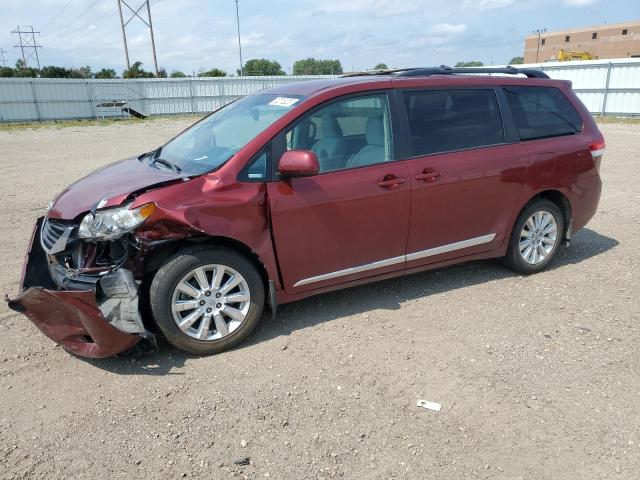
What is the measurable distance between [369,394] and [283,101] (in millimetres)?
2365

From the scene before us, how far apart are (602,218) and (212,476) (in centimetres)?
656

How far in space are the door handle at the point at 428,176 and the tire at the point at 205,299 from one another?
156cm

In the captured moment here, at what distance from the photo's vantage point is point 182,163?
13.5ft

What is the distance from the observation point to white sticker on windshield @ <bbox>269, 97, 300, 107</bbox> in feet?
13.5

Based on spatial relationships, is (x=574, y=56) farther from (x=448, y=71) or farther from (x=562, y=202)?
(x=448, y=71)

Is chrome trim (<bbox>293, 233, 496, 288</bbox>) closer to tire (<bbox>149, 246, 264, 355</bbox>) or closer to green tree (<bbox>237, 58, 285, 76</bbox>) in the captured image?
tire (<bbox>149, 246, 264, 355</bbox>)

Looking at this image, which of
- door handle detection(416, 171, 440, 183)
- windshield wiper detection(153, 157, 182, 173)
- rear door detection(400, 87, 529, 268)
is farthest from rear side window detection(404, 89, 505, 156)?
windshield wiper detection(153, 157, 182, 173)

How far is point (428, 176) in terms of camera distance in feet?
14.1

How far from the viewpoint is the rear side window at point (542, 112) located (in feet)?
16.1

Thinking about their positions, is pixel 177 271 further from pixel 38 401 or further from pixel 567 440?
pixel 567 440

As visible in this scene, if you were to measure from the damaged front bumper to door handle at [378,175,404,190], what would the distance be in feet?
6.49

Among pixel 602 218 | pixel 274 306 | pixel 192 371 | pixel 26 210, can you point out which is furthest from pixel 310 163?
pixel 26 210

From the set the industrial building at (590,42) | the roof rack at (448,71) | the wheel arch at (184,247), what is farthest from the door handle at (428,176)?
the industrial building at (590,42)

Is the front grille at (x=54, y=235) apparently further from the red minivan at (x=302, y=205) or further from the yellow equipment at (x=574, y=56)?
the yellow equipment at (x=574, y=56)
